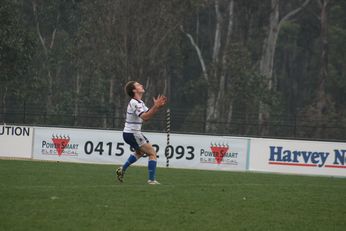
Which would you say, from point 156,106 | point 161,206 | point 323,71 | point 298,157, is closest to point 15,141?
point 298,157

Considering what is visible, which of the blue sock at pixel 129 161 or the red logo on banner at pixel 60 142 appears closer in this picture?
the blue sock at pixel 129 161

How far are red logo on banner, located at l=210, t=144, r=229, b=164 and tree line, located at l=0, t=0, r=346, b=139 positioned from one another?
800 cm

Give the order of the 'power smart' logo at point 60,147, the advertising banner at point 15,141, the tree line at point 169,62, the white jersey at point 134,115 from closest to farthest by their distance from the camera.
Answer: the white jersey at point 134,115
the 'power smart' logo at point 60,147
the advertising banner at point 15,141
the tree line at point 169,62

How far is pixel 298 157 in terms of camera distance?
26359 millimetres

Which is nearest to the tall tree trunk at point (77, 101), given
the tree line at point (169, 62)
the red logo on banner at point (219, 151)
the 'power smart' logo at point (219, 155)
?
the tree line at point (169, 62)

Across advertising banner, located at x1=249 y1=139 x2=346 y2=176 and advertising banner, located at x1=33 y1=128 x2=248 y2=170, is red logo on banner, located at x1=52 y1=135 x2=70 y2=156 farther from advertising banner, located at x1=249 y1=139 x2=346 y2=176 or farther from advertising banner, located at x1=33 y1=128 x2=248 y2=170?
advertising banner, located at x1=249 y1=139 x2=346 y2=176

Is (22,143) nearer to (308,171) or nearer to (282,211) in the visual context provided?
(308,171)

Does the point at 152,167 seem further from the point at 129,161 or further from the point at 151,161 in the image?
the point at 129,161

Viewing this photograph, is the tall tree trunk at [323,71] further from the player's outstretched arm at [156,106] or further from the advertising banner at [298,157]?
the player's outstretched arm at [156,106]

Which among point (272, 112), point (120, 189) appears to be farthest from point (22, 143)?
point (272, 112)

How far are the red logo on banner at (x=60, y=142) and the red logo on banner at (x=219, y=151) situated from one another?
5395 mm

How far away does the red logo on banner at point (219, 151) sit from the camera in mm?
27016

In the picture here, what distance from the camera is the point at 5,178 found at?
1546 cm

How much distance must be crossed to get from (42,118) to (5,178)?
2359 cm
